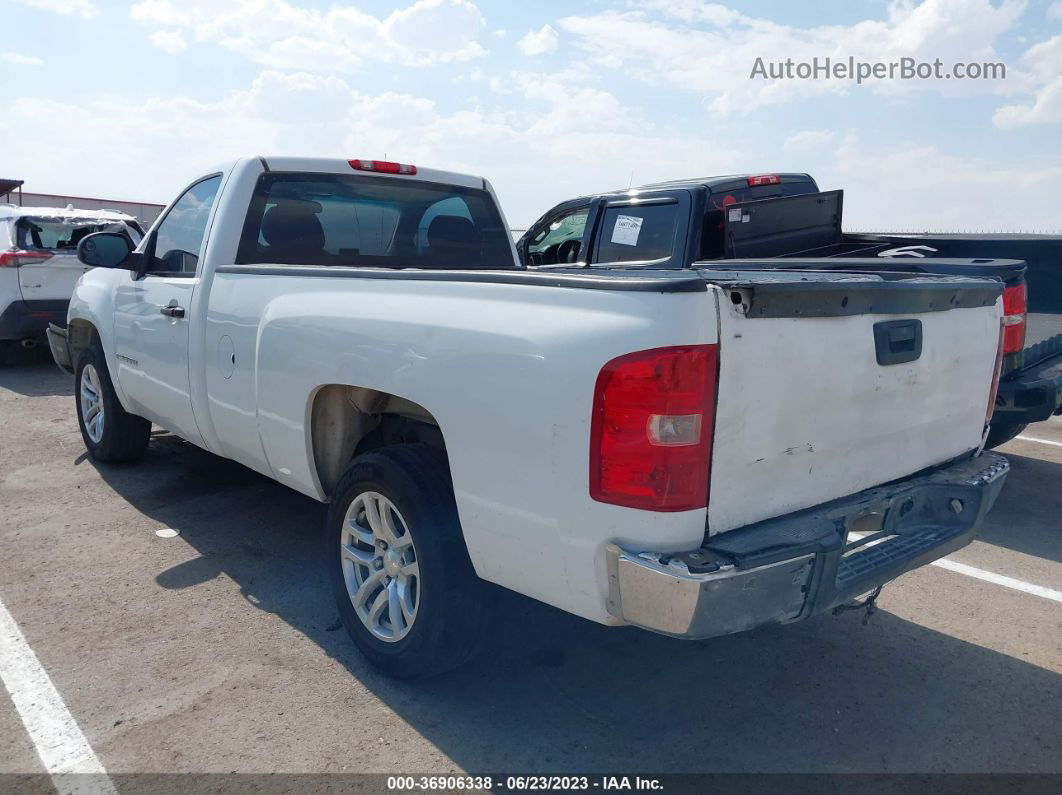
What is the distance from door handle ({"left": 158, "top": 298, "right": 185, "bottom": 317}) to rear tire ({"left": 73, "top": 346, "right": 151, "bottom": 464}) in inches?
51.6

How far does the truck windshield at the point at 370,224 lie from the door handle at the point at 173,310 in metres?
0.41

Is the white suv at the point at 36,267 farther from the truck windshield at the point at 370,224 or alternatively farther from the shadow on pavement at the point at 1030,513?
the shadow on pavement at the point at 1030,513

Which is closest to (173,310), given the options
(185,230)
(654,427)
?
(185,230)

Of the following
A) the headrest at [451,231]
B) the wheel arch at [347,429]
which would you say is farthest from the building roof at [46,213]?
the wheel arch at [347,429]

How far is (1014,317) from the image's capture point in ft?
16.1

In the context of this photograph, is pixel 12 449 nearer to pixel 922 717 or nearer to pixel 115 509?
pixel 115 509

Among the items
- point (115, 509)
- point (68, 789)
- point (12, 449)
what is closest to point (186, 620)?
point (68, 789)

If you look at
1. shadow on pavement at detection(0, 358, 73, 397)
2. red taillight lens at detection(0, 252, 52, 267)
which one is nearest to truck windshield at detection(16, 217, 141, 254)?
red taillight lens at detection(0, 252, 52, 267)

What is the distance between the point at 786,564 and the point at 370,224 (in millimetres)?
3145

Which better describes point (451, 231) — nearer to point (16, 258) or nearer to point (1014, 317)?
point (1014, 317)

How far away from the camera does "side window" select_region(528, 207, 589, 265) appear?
7.08 metres

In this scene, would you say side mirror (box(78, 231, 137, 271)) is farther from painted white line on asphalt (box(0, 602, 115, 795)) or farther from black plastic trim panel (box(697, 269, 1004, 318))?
black plastic trim panel (box(697, 269, 1004, 318))

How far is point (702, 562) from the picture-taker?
2.30 metres

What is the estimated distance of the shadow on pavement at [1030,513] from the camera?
4.84m
